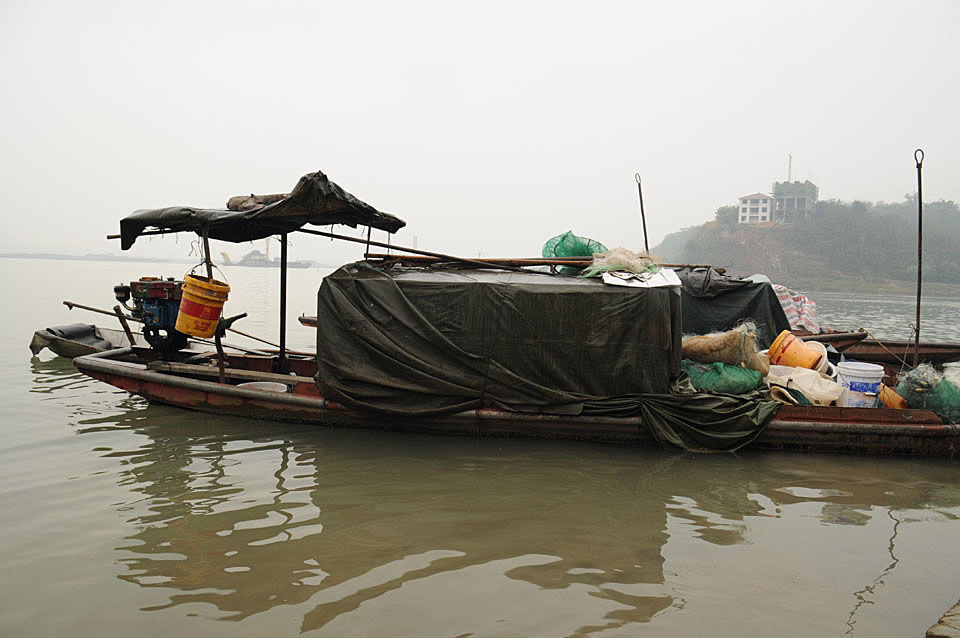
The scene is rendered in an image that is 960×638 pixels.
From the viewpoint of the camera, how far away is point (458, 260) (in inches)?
276

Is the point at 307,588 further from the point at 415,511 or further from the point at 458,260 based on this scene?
the point at 458,260

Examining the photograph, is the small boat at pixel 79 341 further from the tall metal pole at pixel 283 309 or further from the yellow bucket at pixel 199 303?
the yellow bucket at pixel 199 303

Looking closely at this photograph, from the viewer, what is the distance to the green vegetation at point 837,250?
2416 inches

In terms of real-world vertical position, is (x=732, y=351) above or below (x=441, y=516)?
above

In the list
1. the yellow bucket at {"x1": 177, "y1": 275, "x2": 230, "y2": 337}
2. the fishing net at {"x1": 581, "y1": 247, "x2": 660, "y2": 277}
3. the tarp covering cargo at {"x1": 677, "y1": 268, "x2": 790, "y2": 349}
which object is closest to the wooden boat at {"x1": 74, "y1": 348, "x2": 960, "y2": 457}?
the yellow bucket at {"x1": 177, "y1": 275, "x2": 230, "y2": 337}

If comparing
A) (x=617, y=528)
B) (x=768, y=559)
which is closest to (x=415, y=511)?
(x=617, y=528)

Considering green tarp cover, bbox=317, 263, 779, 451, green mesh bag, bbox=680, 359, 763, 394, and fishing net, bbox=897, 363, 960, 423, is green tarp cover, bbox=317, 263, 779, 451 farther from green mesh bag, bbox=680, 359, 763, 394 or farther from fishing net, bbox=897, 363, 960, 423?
fishing net, bbox=897, 363, 960, 423

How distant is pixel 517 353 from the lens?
6191 mm

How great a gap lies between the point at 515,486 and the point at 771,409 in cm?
279

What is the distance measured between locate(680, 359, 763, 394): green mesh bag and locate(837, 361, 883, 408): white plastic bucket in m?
0.97

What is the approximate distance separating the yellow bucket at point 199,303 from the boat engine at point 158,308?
1764mm

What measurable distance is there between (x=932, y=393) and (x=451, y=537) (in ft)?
16.8

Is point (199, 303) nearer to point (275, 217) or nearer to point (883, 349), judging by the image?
point (275, 217)

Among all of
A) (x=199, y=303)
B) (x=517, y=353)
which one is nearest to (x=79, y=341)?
(x=199, y=303)
